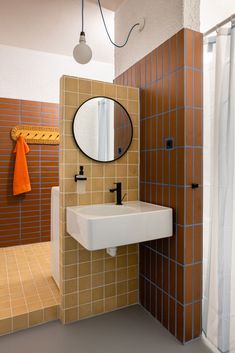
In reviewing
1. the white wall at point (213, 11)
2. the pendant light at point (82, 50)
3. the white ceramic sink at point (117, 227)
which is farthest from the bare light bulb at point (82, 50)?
the white ceramic sink at point (117, 227)

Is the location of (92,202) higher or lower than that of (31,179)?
lower

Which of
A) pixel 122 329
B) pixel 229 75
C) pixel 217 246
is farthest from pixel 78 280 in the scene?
pixel 229 75

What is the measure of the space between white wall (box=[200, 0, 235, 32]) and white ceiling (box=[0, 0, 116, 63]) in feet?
3.07

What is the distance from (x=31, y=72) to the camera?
337cm

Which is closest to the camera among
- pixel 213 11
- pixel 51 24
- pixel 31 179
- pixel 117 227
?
pixel 117 227

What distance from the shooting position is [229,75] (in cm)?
146

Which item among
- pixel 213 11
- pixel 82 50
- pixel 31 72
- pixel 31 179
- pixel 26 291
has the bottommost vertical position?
pixel 26 291

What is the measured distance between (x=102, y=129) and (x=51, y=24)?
60.8 inches

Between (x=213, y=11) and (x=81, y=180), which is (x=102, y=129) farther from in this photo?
(x=213, y=11)

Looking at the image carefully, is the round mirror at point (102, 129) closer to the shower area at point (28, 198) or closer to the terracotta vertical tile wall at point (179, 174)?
the terracotta vertical tile wall at point (179, 174)

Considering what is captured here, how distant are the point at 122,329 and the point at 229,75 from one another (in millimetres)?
1869

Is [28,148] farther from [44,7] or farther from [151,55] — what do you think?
[151,55]

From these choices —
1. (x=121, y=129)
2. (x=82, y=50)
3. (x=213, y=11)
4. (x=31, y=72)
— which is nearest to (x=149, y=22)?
(x=213, y=11)

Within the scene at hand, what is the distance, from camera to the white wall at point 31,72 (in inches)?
127
